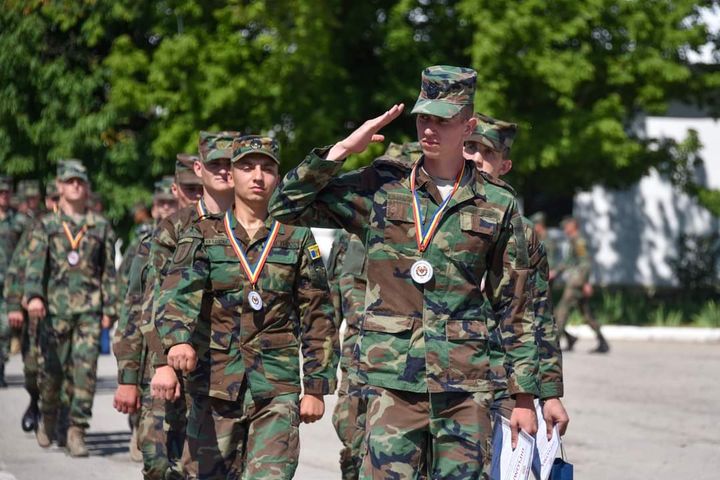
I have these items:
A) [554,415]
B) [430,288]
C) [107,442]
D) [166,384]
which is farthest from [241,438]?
[107,442]

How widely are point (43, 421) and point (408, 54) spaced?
1545 cm

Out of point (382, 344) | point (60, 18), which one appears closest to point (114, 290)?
point (382, 344)

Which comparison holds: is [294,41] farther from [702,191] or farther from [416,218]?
[416,218]

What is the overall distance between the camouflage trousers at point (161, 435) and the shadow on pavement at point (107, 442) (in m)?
2.81

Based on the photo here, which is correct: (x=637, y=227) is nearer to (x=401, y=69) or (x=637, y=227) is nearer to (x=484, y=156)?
(x=401, y=69)

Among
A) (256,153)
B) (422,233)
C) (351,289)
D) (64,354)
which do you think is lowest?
(64,354)

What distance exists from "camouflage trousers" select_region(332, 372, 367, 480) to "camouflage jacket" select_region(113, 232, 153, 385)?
1.22m

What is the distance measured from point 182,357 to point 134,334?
2227 mm

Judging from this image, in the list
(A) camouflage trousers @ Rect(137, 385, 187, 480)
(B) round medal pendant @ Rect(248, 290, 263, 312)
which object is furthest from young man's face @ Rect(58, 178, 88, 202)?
(B) round medal pendant @ Rect(248, 290, 263, 312)

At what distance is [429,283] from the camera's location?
5.93 meters

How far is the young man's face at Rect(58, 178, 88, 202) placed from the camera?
40.8ft

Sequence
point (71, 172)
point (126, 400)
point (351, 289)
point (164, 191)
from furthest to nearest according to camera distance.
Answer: point (71, 172) < point (164, 191) < point (351, 289) < point (126, 400)

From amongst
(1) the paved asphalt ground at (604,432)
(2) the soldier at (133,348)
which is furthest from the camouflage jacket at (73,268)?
(2) the soldier at (133,348)

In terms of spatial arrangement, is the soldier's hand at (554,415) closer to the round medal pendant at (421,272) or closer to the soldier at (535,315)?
the soldier at (535,315)
